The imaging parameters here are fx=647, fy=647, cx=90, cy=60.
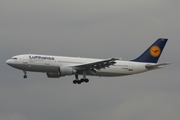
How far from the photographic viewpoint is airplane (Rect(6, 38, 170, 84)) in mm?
96812

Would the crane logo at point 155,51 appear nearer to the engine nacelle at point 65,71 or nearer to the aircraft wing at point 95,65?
the aircraft wing at point 95,65

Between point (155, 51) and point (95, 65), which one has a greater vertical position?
point (155, 51)

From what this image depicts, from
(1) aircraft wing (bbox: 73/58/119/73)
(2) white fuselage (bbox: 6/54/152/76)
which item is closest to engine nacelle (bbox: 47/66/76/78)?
(2) white fuselage (bbox: 6/54/152/76)

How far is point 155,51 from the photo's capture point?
10750cm

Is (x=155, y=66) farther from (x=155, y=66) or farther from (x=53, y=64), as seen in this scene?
(x=53, y=64)

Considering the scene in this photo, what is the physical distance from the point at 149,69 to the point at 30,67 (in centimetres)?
1970

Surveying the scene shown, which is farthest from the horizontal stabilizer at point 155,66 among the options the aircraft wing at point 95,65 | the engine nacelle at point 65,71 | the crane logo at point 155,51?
the engine nacelle at point 65,71

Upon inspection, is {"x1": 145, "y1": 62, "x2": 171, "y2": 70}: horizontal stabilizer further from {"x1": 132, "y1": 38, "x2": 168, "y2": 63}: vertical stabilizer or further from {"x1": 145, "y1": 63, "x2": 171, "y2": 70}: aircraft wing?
{"x1": 132, "y1": 38, "x2": 168, "y2": 63}: vertical stabilizer

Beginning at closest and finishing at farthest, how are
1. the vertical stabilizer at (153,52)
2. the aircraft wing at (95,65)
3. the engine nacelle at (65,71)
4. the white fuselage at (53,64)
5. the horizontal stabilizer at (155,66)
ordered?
the white fuselage at (53,64) → the engine nacelle at (65,71) → the aircraft wing at (95,65) → the horizontal stabilizer at (155,66) → the vertical stabilizer at (153,52)

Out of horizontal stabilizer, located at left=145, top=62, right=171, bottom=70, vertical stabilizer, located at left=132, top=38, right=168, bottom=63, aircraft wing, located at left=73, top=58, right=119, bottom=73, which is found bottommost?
horizontal stabilizer, located at left=145, top=62, right=171, bottom=70

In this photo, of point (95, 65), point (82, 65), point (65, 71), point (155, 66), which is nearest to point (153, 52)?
point (155, 66)

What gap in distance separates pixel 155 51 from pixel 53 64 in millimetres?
19341

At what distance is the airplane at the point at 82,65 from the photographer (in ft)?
318

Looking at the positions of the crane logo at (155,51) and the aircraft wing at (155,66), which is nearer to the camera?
the aircraft wing at (155,66)
